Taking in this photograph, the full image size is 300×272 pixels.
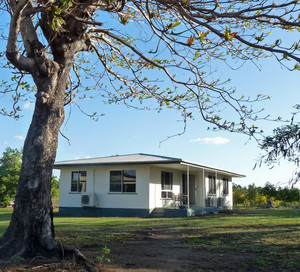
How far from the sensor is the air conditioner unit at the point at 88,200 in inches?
797

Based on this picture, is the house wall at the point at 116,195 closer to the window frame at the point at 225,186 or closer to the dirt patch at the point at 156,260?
the window frame at the point at 225,186

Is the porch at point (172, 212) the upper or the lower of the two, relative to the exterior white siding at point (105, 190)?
lower

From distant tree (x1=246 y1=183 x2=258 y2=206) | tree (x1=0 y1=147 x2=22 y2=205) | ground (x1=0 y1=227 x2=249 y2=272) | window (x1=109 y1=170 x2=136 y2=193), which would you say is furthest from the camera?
distant tree (x1=246 y1=183 x2=258 y2=206)

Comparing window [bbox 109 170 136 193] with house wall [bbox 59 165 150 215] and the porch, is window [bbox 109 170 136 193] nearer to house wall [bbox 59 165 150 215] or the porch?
house wall [bbox 59 165 150 215]

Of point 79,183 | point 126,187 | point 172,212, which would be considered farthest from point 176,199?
point 79,183

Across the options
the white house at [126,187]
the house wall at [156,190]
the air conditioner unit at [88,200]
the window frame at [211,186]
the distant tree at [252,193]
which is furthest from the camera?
the distant tree at [252,193]

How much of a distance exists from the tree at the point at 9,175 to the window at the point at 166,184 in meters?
15.7

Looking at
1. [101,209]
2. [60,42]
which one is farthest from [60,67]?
[101,209]

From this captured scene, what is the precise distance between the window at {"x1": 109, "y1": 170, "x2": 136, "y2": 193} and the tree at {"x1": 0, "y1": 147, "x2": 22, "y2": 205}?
565 inches

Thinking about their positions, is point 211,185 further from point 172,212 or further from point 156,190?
point 172,212

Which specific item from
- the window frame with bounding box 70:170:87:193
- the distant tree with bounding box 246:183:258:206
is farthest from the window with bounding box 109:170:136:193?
the distant tree with bounding box 246:183:258:206

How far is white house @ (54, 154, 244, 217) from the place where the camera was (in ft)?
63.8

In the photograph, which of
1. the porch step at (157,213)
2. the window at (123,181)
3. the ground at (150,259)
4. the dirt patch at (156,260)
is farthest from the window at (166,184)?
the dirt patch at (156,260)

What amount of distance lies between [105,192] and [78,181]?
2.16 metres
